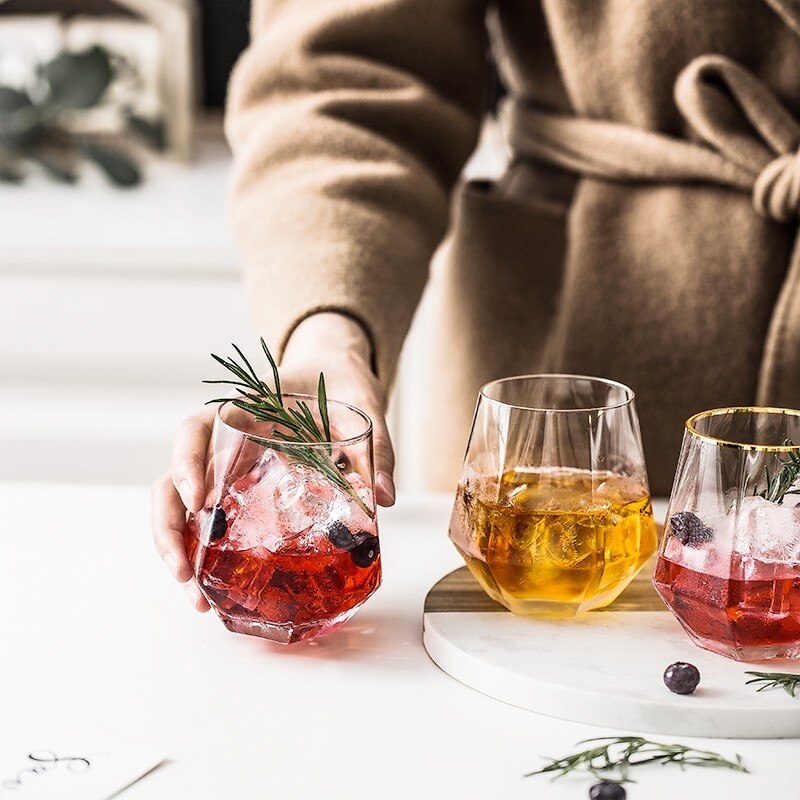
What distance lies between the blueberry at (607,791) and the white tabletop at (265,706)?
0.04ft

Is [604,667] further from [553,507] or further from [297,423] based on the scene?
[297,423]

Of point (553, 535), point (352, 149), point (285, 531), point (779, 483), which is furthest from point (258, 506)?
point (352, 149)

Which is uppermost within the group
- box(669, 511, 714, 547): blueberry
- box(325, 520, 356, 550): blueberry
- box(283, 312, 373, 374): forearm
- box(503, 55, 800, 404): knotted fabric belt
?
box(503, 55, 800, 404): knotted fabric belt

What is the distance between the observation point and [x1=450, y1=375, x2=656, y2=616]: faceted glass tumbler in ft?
2.14

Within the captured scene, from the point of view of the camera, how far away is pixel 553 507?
66 centimetres

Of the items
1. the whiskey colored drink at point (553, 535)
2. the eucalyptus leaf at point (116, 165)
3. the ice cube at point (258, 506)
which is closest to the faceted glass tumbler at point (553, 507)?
the whiskey colored drink at point (553, 535)

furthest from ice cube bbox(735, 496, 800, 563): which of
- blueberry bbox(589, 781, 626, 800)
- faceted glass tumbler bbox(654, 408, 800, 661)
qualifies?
blueberry bbox(589, 781, 626, 800)

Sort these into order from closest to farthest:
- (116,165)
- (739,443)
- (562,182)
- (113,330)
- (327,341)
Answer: (739,443), (327,341), (562,182), (113,330), (116,165)

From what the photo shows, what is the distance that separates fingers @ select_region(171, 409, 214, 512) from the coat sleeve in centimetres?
18

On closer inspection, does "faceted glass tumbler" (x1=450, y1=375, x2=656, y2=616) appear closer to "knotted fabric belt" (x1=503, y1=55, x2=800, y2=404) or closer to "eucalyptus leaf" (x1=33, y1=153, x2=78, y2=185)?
"knotted fabric belt" (x1=503, y1=55, x2=800, y2=404)

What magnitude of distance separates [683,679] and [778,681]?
48mm

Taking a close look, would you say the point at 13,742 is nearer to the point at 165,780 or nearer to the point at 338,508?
the point at 165,780

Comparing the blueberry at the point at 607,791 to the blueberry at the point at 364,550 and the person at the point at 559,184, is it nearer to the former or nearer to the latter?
the blueberry at the point at 364,550

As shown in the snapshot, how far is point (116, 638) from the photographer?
68 centimetres
